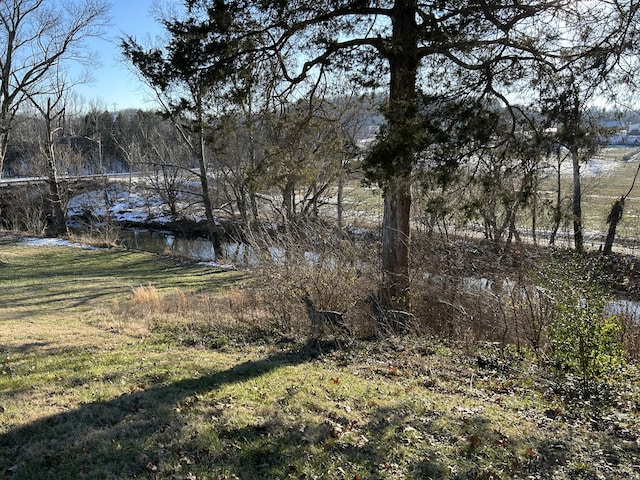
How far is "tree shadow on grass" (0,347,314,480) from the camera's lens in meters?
3.53

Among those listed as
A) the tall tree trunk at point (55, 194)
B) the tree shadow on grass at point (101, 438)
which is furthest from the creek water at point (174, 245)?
the tree shadow on grass at point (101, 438)

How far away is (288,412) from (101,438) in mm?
1695

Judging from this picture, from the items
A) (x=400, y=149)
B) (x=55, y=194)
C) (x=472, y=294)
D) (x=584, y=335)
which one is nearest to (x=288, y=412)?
(x=400, y=149)

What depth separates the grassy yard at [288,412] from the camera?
12.1 feet

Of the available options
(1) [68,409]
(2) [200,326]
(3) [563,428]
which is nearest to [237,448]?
(1) [68,409]

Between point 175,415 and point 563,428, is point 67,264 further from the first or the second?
point 563,428

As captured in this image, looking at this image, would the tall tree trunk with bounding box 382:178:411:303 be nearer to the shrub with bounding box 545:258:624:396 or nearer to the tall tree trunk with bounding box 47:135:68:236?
the shrub with bounding box 545:258:624:396

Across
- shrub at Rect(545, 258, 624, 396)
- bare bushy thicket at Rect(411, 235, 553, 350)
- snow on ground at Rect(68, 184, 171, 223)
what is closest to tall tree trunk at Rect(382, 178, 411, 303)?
bare bushy thicket at Rect(411, 235, 553, 350)

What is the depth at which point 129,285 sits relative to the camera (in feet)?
51.6

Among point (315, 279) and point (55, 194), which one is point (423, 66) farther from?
point (55, 194)

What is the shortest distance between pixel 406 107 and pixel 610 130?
2.95 metres

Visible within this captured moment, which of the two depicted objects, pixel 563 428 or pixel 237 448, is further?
pixel 563 428

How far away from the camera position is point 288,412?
4.59 meters

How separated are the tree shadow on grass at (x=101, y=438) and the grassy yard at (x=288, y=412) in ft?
0.05
